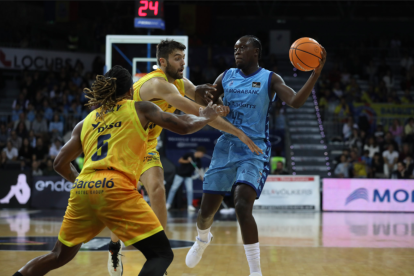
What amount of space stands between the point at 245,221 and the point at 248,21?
21399 mm

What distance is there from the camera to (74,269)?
5.88 m

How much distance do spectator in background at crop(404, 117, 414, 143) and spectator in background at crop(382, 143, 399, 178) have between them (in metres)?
1.09

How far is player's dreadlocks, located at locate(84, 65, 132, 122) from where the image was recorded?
3.74m

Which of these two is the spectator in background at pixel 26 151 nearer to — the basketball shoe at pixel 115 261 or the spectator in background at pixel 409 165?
the spectator in background at pixel 409 165

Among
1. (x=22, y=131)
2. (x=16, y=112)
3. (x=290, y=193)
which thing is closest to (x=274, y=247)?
(x=290, y=193)

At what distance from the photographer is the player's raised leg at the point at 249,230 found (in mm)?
4707

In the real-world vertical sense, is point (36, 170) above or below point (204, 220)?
below

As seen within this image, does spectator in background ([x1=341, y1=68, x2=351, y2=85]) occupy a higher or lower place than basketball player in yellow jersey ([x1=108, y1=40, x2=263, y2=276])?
higher

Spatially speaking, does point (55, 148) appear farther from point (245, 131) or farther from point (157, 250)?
point (157, 250)

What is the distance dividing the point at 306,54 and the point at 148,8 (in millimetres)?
8513

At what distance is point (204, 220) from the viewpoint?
5.36 m

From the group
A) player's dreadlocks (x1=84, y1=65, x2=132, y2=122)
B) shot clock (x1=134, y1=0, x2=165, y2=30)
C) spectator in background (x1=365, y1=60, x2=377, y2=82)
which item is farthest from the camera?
spectator in background (x1=365, y1=60, x2=377, y2=82)

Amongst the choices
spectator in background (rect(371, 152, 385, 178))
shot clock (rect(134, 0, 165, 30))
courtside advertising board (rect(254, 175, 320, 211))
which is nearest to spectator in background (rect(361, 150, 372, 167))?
spectator in background (rect(371, 152, 385, 178))

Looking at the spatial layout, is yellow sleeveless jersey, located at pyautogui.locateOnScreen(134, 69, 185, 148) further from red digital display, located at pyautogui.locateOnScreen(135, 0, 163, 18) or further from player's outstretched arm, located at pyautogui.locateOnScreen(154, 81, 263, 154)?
red digital display, located at pyautogui.locateOnScreen(135, 0, 163, 18)
